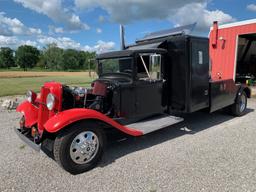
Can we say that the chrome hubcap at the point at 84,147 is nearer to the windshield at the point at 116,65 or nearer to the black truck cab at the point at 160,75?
Answer: the black truck cab at the point at 160,75

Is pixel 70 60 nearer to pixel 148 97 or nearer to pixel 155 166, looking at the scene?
pixel 148 97

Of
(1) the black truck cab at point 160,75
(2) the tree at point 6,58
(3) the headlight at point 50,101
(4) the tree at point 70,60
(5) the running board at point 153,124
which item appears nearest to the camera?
(3) the headlight at point 50,101

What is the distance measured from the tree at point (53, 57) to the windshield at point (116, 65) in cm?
7986

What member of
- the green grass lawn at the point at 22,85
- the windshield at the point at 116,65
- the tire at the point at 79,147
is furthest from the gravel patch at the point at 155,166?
the green grass lawn at the point at 22,85

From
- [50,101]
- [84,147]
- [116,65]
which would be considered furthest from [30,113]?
[116,65]

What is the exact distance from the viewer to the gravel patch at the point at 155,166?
305 cm

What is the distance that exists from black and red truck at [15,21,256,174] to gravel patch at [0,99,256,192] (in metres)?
0.36

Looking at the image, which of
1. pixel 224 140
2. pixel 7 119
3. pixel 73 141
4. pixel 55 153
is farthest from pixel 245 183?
pixel 7 119

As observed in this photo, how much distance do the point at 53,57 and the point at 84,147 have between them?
90.2 meters

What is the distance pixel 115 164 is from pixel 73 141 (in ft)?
2.83

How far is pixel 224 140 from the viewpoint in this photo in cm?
477

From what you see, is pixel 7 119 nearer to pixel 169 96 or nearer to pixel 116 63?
pixel 116 63

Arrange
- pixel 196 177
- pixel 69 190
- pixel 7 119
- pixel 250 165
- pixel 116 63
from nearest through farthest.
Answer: pixel 69 190 < pixel 196 177 < pixel 250 165 < pixel 116 63 < pixel 7 119

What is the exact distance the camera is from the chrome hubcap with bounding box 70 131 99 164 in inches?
134
